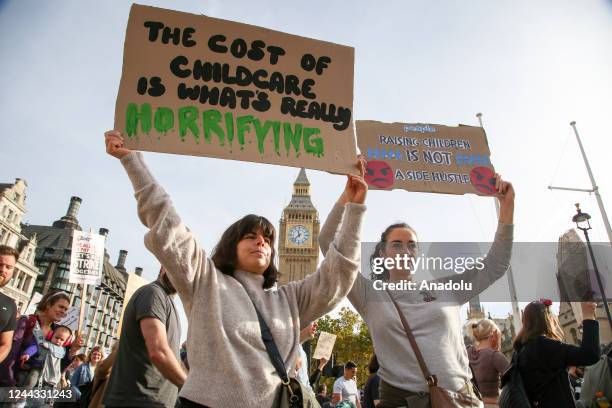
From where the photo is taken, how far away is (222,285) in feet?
6.36

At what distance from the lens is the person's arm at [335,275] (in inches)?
82.3

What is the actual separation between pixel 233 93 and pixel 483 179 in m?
2.32

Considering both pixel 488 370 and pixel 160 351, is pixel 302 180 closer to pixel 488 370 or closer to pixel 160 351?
pixel 488 370

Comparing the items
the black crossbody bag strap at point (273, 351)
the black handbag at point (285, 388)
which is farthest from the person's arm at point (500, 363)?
the black crossbody bag strap at point (273, 351)

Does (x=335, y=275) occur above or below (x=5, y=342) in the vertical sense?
above

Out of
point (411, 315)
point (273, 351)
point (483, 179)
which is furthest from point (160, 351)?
point (483, 179)

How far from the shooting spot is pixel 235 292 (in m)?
1.94

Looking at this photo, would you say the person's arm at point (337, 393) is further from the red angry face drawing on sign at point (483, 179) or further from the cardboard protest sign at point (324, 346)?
the red angry face drawing on sign at point (483, 179)

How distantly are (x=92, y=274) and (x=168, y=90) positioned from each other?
795cm

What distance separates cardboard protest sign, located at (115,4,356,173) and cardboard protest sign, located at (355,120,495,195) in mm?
1051

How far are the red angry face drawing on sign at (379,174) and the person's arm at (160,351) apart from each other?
2041 millimetres

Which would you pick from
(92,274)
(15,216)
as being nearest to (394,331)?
(92,274)

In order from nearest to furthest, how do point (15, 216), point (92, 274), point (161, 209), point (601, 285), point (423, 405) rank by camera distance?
point (161, 209), point (423, 405), point (601, 285), point (92, 274), point (15, 216)

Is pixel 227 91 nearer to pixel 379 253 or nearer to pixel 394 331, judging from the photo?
pixel 379 253
